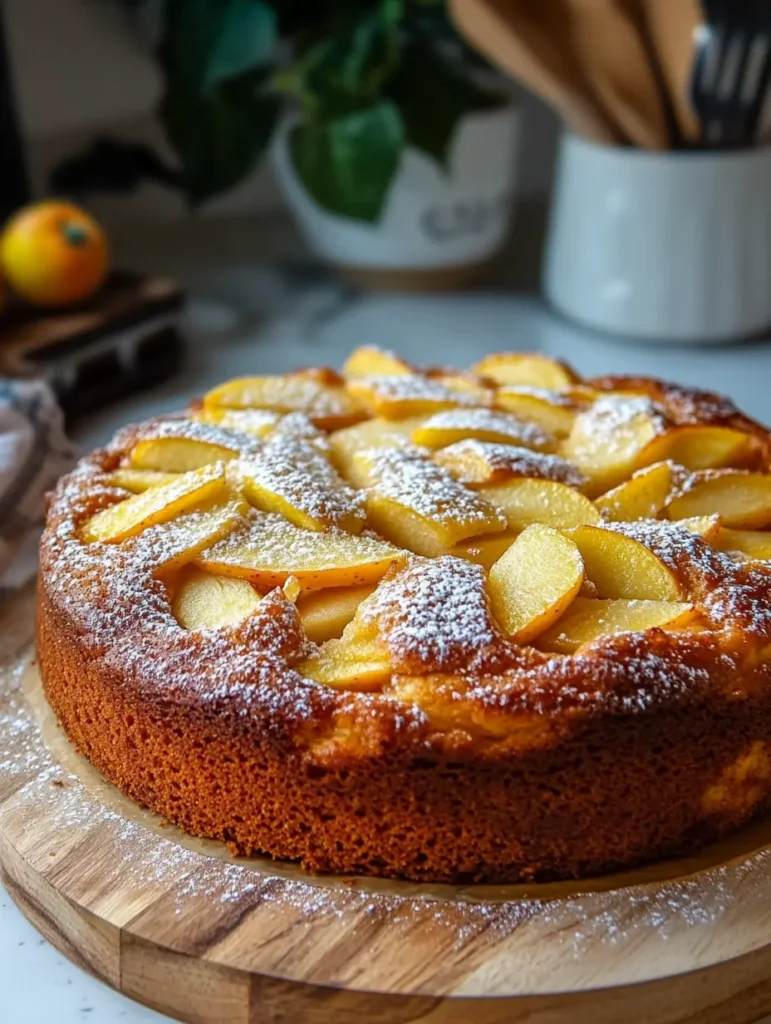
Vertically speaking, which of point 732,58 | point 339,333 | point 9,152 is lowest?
point 339,333

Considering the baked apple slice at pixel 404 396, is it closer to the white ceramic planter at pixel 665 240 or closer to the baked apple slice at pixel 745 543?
the baked apple slice at pixel 745 543

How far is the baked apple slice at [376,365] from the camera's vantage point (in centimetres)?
160

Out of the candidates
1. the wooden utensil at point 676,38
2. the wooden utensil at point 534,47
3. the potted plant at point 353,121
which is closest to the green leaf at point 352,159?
the potted plant at point 353,121

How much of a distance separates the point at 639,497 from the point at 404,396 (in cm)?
34

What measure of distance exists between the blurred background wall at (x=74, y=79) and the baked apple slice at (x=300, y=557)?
1866mm

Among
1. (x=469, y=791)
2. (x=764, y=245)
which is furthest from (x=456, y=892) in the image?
(x=764, y=245)

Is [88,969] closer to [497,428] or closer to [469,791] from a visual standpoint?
[469,791]

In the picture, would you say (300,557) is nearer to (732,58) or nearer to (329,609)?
(329,609)

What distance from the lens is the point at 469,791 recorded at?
3.13 feet

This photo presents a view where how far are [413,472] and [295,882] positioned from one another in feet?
1.53

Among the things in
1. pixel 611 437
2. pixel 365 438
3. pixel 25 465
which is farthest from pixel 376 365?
pixel 25 465

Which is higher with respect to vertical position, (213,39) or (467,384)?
(213,39)

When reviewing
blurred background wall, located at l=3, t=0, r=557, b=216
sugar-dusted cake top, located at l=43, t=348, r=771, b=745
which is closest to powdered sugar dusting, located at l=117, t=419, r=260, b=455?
sugar-dusted cake top, located at l=43, t=348, r=771, b=745

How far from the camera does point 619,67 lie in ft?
6.81
